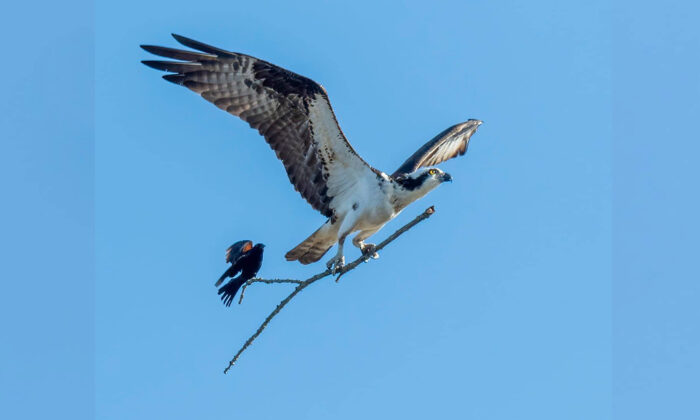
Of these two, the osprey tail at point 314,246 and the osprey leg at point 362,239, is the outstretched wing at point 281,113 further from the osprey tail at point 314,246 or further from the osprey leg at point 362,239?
the osprey leg at point 362,239

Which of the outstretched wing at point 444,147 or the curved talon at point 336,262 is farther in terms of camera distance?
the outstretched wing at point 444,147

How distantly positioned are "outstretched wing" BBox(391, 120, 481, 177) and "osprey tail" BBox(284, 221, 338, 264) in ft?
5.21

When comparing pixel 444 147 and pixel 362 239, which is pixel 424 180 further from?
pixel 444 147

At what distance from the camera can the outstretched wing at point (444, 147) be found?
37.1 feet

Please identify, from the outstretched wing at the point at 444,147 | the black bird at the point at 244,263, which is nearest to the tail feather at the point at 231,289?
the black bird at the point at 244,263

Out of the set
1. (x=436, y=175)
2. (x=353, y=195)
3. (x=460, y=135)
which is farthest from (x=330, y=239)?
(x=460, y=135)

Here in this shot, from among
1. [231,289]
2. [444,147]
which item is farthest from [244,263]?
[444,147]

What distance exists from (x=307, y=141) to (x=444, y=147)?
309 centimetres

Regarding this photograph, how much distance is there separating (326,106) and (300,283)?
2.44m

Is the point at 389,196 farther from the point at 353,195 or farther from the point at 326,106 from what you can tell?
the point at 326,106

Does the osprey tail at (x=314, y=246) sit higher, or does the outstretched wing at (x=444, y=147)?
the outstretched wing at (x=444, y=147)

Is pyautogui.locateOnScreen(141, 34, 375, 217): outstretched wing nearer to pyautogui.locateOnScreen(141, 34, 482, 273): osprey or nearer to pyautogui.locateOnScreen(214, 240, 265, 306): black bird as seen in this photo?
pyautogui.locateOnScreen(141, 34, 482, 273): osprey

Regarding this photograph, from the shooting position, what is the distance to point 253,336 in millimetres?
7266

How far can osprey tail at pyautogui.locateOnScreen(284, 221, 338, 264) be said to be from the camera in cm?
970
